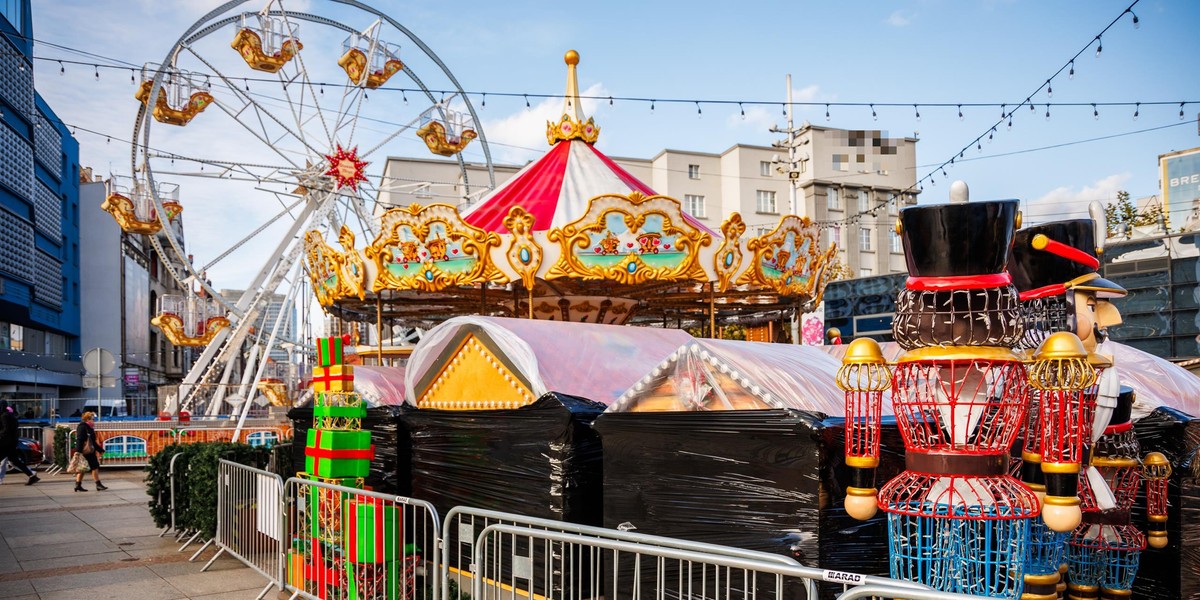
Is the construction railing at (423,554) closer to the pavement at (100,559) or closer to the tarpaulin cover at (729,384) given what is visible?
the pavement at (100,559)

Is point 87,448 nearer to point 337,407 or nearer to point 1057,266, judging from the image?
point 337,407

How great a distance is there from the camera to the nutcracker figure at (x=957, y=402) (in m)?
3.73

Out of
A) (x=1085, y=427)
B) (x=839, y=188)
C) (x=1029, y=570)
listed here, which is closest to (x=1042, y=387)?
(x=1085, y=427)

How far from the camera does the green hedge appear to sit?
9227 mm

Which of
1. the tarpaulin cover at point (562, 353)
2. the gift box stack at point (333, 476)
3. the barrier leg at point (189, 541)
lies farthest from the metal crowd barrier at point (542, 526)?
the barrier leg at point (189, 541)

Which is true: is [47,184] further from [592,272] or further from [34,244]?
[592,272]

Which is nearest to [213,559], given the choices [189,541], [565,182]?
[189,541]

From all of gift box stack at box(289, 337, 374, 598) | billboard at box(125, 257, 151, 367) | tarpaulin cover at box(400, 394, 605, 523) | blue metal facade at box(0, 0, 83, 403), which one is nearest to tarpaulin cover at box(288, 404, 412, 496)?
tarpaulin cover at box(400, 394, 605, 523)

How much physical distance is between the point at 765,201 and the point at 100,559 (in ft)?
119

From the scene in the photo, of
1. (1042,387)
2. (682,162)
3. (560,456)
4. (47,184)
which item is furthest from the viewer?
(682,162)

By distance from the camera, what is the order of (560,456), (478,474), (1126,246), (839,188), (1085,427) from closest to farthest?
(1085,427) < (560,456) < (478,474) < (1126,246) < (839,188)

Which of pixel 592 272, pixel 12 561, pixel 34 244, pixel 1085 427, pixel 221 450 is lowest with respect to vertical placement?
pixel 12 561

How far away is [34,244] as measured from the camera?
33.2 m

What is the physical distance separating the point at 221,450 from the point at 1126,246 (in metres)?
19.3
